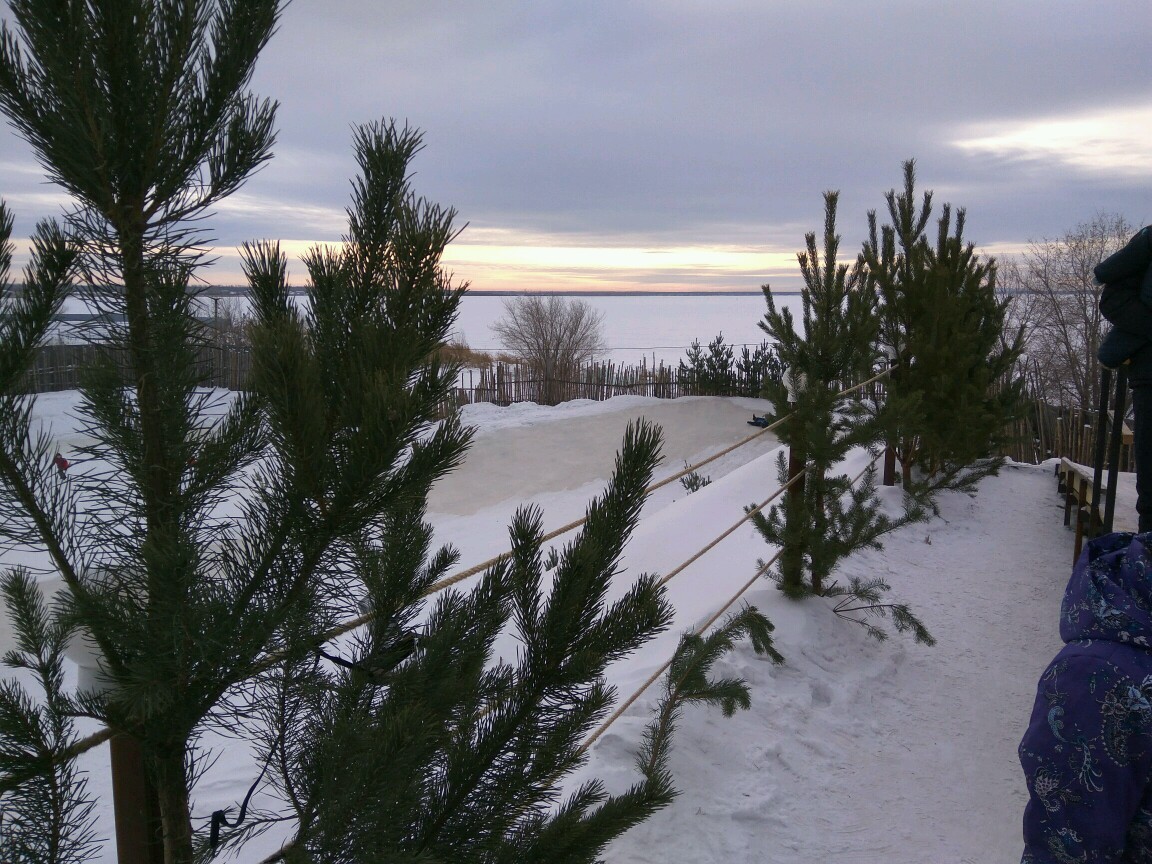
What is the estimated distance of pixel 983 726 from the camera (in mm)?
3562

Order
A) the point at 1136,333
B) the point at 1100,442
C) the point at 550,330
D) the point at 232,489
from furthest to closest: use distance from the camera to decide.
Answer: the point at 550,330 < the point at 1100,442 < the point at 1136,333 < the point at 232,489

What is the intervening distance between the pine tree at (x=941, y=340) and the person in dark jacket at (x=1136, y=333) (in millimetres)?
3086

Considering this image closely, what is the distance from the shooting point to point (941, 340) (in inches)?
277

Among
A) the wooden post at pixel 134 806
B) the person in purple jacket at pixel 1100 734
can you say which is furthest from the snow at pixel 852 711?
the person in purple jacket at pixel 1100 734

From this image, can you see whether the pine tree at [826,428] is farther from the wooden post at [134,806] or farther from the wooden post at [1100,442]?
the wooden post at [134,806]

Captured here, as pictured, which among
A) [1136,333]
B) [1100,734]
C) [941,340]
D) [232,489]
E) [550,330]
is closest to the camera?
[232,489]

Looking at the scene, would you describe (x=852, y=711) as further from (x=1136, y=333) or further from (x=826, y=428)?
(x=1136, y=333)

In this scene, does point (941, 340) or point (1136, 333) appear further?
point (941, 340)

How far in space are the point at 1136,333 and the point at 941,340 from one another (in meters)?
3.66

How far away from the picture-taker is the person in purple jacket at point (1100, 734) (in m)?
1.54

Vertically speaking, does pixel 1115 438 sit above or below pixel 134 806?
above

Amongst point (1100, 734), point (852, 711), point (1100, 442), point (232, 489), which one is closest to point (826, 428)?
point (852, 711)

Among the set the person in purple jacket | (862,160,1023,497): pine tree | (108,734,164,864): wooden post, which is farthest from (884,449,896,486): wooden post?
(108,734,164,864): wooden post

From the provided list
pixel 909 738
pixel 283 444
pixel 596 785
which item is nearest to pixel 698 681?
pixel 596 785
